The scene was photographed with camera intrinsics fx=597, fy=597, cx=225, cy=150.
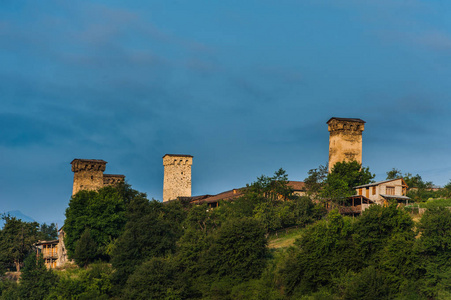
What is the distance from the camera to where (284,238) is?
57.9m

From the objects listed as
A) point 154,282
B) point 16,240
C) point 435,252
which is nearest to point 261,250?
point 154,282

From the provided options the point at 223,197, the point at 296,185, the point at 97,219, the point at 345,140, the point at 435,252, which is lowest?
the point at 435,252

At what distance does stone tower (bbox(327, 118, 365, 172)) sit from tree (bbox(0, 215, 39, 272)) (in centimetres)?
3892

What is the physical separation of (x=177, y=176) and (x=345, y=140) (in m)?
28.7

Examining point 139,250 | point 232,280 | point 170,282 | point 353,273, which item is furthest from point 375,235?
point 139,250

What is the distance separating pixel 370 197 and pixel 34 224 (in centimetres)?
4483

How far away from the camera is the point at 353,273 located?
4094cm

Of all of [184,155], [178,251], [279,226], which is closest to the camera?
[178,251]

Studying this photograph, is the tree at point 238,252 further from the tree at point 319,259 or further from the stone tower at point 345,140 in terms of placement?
the stone tower at point 345,140

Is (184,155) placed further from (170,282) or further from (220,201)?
(170,282)

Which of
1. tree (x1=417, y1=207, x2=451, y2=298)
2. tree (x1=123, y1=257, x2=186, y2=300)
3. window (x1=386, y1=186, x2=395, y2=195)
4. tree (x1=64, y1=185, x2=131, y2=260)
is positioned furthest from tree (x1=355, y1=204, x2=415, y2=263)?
tree (x1=64, y1=185, x2=131, y2=260)

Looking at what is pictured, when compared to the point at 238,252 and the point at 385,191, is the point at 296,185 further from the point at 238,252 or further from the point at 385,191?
the point at 238,252

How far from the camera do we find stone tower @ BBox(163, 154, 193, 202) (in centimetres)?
8719

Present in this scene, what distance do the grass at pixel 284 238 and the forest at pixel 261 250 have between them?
261mm
